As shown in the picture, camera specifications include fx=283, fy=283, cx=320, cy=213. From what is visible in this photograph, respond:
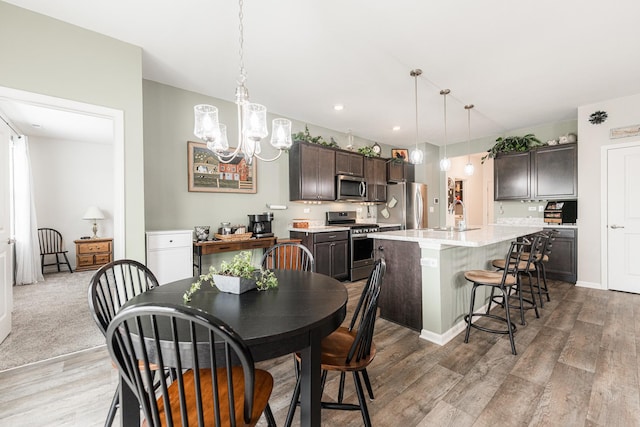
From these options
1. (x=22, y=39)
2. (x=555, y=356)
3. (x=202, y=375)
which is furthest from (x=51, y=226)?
(x=555, y=356)

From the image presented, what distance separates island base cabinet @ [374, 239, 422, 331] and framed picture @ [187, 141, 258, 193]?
2166 mm

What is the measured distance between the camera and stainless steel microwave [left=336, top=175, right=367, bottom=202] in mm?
5188

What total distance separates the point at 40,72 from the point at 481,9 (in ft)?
11.8

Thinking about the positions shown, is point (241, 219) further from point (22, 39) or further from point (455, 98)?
point (455, 98)

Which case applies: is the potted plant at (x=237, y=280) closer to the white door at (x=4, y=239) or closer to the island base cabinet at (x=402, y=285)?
the island base cabinet at (x=402, y=285)

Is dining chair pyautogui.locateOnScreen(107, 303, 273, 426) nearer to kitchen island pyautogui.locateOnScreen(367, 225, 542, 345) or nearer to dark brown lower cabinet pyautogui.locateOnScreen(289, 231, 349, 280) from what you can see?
kitchen island pyautogui.locateOnScreen(367, 225, 542, 345)

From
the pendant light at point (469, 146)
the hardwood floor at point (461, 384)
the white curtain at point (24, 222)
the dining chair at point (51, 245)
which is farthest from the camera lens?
the dining chair at point (51, 245)

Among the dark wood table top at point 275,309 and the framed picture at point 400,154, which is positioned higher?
the framed picture at point 400,154

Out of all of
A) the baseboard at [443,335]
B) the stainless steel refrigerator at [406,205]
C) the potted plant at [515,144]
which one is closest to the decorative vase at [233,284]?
the baseboard at [443,335]

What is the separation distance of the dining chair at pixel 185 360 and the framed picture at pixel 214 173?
9.53ft

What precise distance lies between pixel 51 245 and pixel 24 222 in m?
0.59

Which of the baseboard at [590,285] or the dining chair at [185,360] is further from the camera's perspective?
the baseboard at [590,285]

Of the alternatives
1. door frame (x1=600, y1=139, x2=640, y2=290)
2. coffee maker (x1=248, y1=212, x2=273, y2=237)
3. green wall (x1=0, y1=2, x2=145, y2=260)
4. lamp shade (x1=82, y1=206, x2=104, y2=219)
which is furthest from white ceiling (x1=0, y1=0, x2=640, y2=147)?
lamp shade (x1=82, y1=206, x2=104, y2=219)

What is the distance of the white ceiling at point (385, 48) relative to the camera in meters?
2.26
